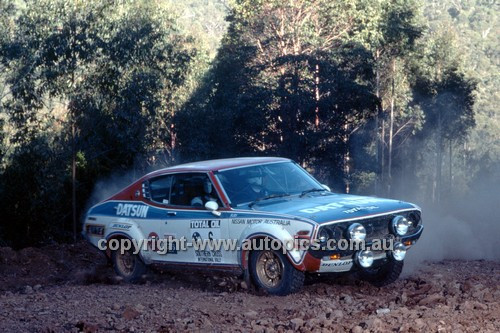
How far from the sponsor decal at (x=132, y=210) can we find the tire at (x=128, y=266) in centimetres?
53

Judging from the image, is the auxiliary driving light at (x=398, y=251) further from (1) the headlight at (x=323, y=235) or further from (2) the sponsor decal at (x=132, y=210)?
(2) the sponsor decal at (x=132, y=210)

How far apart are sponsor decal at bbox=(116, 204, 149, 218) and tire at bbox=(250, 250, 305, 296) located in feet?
6.71

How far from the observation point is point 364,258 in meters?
8.50

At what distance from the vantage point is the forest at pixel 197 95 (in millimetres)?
19781

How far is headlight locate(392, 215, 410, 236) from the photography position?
28.9 feet

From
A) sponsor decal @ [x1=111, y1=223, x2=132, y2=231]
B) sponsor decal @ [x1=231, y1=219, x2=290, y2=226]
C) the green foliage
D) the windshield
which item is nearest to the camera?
sponsor decal @ [x1=231, y1=219, x2=290, y2=226]

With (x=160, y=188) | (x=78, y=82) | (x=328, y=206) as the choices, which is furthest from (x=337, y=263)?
(x=78, y=82)

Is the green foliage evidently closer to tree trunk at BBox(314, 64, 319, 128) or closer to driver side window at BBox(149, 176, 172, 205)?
tree trunk at BBox(314, 64, 319, 128)

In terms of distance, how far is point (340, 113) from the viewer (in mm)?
28344

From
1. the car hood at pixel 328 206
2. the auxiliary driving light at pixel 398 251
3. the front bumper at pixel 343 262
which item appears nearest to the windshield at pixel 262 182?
the car hood at pixel 328 206

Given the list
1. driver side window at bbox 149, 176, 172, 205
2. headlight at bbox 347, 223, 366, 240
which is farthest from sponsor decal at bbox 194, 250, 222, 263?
headlight at bbox 347, 223, 366, 240

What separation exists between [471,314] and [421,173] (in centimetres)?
5652

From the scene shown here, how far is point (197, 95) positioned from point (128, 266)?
75.0 feet

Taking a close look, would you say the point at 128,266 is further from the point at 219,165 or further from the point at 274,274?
the point at 274,274
